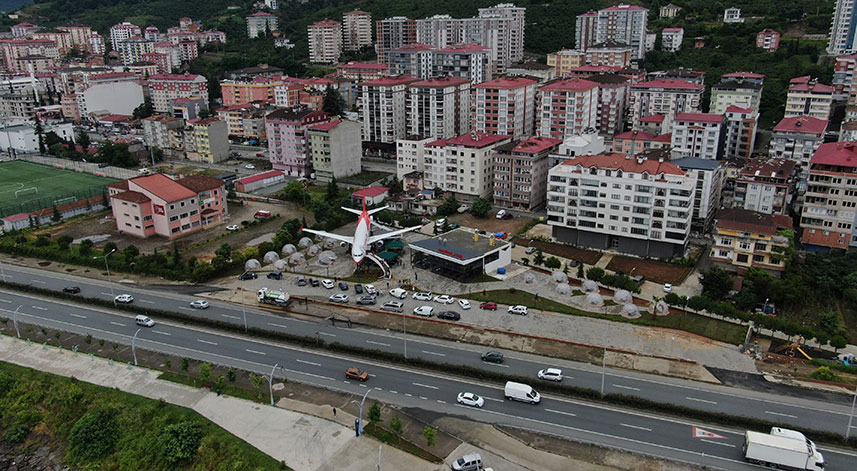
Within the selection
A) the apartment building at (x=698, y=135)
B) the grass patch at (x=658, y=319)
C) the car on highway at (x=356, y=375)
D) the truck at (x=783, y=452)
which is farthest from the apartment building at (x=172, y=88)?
the truck at (x=783, y=452)

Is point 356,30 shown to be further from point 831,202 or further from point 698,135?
point 831,202

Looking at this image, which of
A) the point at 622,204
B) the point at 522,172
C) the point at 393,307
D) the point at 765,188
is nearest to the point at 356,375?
the point at 393,307

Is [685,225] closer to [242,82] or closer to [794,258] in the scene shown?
[794,258]

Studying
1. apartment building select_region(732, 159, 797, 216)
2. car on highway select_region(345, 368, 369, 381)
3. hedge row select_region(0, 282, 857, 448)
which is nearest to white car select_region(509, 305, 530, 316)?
hedge row select_region(0, 282, 857, 448)

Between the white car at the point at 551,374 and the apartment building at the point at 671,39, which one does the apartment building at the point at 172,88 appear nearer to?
the apartment building at the point at 671,39

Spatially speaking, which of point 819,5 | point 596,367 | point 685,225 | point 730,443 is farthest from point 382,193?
point 819,5

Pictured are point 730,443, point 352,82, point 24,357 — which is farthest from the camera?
point 352,82
